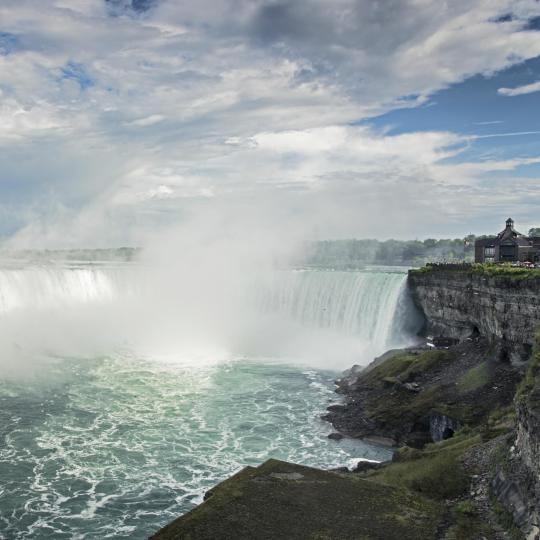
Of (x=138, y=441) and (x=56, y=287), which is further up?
(x=56, y=287)

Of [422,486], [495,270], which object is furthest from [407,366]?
[422,486]

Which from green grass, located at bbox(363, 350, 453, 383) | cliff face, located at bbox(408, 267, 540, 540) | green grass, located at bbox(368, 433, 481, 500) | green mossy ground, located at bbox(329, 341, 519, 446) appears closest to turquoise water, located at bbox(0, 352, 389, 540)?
green mossy ground, located at bbox(329, 341, 519, 446)

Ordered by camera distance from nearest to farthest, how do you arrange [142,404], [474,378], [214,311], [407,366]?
[474,378] → [142,404] → [407,366] → [214,311]

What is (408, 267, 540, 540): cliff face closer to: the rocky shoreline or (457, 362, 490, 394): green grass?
the rocky shoreline

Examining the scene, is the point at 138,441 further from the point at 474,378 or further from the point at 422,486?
the point at 474,378

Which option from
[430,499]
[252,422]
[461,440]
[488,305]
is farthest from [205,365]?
[430,499]
